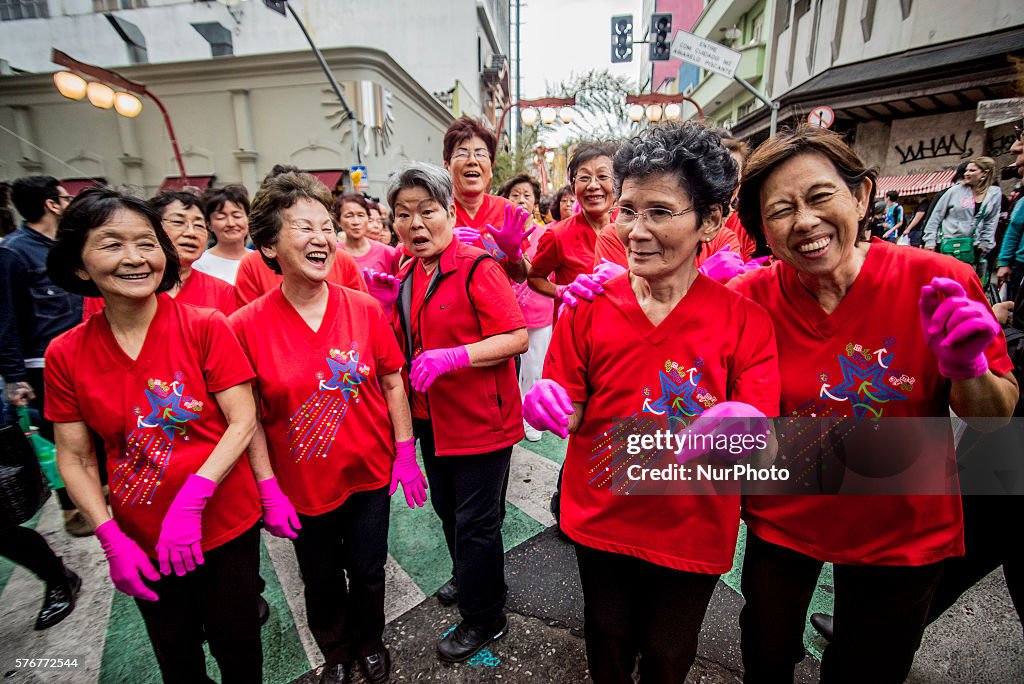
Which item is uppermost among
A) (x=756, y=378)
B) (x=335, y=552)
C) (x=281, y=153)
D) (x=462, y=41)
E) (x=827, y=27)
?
(x=462, y=41)

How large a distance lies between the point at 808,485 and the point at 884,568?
0.29 m

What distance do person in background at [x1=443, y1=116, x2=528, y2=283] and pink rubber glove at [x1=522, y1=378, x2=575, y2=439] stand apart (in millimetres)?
1337

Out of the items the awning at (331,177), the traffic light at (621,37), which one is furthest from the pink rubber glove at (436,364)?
the traffic light at (621,37)

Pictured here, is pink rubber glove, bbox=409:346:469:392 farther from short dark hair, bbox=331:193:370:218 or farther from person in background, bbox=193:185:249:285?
short dark hair, bbox=331:193:370:218

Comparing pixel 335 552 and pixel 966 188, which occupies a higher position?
pixel 966 188

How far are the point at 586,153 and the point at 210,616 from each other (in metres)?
3.00

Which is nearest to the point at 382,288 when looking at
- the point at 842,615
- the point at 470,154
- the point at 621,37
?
the point at 470,154

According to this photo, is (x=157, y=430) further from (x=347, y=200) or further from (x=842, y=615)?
(x=347, y=200)

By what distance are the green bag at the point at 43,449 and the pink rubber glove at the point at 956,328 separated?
411 centimetres

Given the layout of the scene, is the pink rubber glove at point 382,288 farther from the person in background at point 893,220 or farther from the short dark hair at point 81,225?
the person in background at point 893,220

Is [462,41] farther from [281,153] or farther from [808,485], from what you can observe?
[808,485]

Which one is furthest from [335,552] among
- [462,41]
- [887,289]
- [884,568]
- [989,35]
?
[462,41]

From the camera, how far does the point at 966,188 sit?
6422 mm

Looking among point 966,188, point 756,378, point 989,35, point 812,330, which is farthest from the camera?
point 989,35
